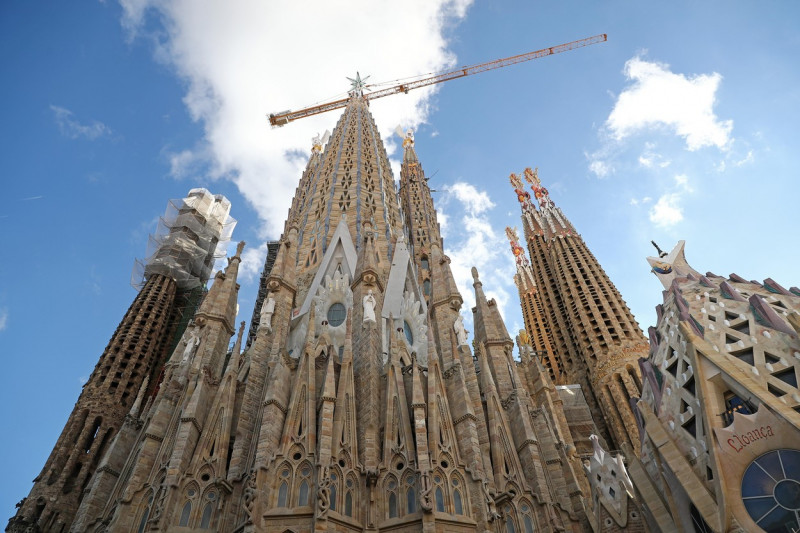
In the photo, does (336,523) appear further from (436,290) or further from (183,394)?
(436,290)

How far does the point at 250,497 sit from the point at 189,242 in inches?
1167

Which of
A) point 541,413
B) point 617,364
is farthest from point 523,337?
point 541,413

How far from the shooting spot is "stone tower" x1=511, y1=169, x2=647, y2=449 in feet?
98.8

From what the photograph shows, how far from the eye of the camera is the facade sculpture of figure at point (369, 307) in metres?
17.8

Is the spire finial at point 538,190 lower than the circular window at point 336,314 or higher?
higher

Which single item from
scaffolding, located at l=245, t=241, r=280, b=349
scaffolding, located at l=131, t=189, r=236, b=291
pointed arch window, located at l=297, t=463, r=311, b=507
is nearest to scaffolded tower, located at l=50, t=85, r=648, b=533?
pointed arch window, located at l=297, t=463, r=311, b=507

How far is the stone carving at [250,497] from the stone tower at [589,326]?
70.1ft

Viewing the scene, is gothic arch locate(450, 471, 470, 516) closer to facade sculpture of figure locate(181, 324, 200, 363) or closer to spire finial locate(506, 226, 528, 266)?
facade sculpture of figure locate(181, 324, 200, 363)

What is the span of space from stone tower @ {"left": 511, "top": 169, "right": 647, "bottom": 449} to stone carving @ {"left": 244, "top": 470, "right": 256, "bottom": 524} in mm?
21372

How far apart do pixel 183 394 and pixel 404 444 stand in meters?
7.31

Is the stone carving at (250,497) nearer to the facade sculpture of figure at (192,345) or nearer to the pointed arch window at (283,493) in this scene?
the pointed arch window at (283,493)

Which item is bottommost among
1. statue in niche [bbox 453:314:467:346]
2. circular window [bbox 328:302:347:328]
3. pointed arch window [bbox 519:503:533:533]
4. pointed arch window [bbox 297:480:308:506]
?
pointed arch window [bbox 519:503:533:533]

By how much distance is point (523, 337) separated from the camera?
35.1 m

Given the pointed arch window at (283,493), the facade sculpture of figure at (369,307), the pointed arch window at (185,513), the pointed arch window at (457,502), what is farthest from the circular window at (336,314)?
the pointed arch window at (457,502)
